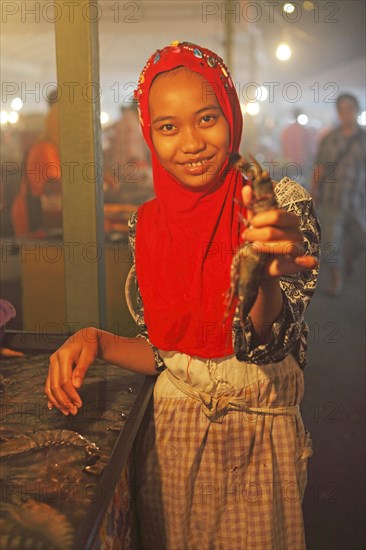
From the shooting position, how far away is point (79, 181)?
180 cm

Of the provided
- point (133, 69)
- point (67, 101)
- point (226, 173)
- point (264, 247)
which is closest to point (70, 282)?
point (67, 101)

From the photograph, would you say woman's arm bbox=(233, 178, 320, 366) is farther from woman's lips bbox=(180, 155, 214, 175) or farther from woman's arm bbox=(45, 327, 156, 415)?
woman's arm bbox=(45, 327, 156, 415)

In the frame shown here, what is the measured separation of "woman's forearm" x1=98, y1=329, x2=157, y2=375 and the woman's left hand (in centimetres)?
55

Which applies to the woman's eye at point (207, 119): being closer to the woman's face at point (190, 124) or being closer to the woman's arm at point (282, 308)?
the woman's face at point (190, 124)

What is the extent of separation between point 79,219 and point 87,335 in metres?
0.61

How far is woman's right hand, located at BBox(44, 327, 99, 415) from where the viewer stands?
1.24 metres

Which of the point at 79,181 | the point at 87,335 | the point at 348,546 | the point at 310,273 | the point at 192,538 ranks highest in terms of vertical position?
the point at 79,181

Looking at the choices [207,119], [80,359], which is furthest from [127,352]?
[207,119]

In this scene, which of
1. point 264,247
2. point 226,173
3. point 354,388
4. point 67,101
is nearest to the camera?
point 264,247

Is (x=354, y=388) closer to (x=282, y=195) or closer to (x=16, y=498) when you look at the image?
(x=282, y=195)

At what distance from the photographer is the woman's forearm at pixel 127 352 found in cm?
136

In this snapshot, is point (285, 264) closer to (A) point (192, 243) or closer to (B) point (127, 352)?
(A) point (192, 243)

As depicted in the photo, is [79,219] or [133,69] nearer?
[79,219]

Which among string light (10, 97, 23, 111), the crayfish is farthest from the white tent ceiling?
the crayfish
